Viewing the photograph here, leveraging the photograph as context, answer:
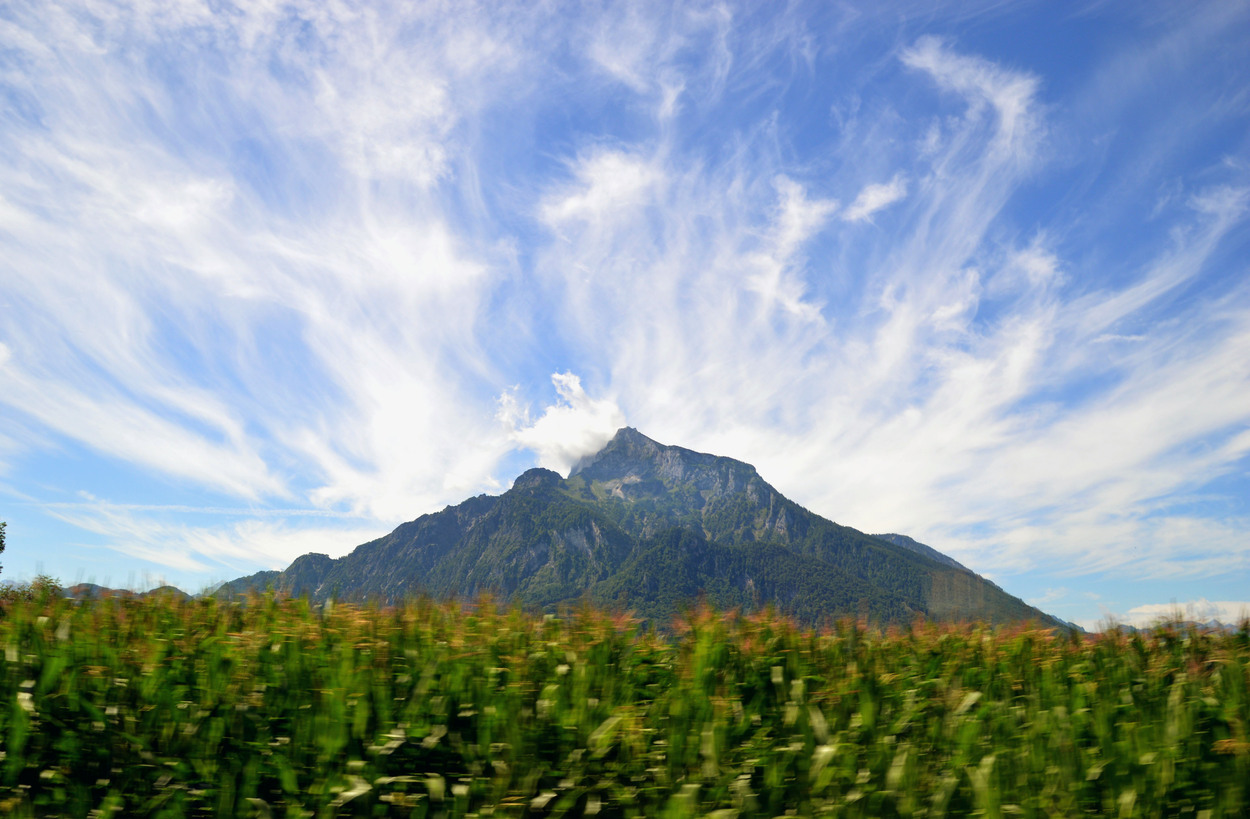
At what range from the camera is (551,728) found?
507cm

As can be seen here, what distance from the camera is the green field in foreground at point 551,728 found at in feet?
14.7

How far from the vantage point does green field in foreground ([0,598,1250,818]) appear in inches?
177

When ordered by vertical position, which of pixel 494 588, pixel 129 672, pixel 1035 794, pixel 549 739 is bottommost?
pixel 1035 794

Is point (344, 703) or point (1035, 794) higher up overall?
point (344, 703)

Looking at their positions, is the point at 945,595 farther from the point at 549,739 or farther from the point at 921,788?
the point at 549,739

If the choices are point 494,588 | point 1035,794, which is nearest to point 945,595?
point 1035,794

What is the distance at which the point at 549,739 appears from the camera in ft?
16.6

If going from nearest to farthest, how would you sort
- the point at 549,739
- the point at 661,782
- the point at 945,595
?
the point at 661,782 < the point at 549,739 < the point at 945,595

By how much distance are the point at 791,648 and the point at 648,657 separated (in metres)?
1.44

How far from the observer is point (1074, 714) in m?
5.57

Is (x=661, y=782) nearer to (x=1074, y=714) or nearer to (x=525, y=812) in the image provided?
(x=525, y=812)

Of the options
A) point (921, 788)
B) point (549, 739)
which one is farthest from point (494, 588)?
point (921, 788)

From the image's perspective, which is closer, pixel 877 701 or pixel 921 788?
pixel 921 788

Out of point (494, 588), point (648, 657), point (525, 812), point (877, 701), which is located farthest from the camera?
point (494, 588)
